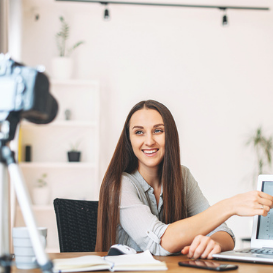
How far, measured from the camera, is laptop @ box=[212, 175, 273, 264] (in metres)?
1.24

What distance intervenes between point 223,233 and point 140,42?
3282 millimetres

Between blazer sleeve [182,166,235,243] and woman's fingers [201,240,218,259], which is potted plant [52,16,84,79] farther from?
woman's fingers [201,240,218,259]

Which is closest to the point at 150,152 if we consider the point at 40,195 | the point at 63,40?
the point at 40,195

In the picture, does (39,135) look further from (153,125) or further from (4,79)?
(4,79)

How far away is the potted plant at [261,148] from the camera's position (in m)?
4.53

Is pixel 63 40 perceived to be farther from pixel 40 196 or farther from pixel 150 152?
pixel 150 152

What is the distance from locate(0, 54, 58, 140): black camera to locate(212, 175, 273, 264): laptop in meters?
0.81

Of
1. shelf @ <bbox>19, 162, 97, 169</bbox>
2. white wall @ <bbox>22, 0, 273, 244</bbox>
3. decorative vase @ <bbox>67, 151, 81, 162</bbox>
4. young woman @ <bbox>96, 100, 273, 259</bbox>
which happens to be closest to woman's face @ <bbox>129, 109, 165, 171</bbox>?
young woman @ <bbox>96, 100, 273, 259</bbox>

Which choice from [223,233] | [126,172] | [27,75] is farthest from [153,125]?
[27,75]

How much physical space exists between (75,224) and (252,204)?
82 cm

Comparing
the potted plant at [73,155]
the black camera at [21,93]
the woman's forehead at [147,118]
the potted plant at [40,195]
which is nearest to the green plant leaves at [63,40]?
the potted plant at [73,155]

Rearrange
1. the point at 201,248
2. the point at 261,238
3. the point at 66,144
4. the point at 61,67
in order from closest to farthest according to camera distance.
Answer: the point at 201,248 < the point at 261,238 < the point at 61,67 < the point at 66,144

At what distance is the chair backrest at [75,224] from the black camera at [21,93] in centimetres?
115

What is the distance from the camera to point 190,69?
4562 mm
